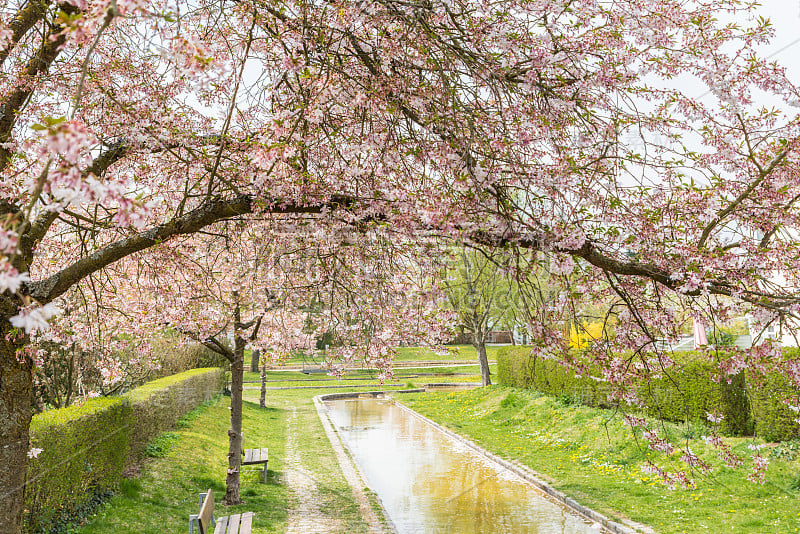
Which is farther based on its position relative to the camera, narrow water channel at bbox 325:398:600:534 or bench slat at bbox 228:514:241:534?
narrow water channel at bbox 325:398:600:534

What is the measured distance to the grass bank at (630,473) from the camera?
7543 millimetres

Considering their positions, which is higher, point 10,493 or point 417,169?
point 417,169

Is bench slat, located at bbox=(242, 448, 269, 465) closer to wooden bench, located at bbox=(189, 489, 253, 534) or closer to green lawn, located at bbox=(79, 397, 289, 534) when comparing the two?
green lawn, located at bbox=(79, 397, 289, 534)

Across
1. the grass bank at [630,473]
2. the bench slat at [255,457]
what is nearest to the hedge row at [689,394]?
the grass bank at [630,473]

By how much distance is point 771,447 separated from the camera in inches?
369

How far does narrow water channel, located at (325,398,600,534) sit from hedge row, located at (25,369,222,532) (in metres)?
3.97

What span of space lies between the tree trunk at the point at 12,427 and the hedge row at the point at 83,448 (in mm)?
1548

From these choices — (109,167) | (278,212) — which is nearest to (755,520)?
(278,212)

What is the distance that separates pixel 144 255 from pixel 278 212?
223 centimetres

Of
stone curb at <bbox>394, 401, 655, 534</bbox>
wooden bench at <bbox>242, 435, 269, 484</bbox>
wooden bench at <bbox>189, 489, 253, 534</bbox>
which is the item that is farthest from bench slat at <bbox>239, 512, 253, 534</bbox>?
stone curb at <bbox>394, 401, 655, 534</bbox>

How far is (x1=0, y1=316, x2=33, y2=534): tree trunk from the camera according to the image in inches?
171

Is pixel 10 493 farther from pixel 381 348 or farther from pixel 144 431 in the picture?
pixel 144 431

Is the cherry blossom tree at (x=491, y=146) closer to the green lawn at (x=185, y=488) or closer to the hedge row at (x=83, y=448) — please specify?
the hedge row at (x=83, y=448)

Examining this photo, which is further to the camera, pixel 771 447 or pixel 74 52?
pixel 771 447
